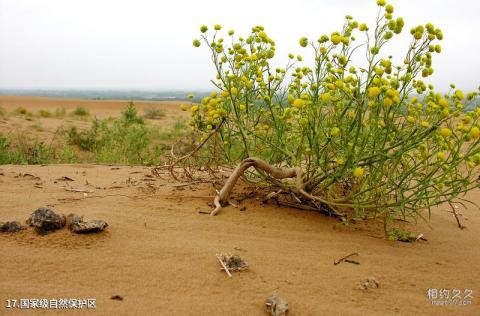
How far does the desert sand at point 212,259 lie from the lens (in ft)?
5.84

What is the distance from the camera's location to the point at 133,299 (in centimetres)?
173

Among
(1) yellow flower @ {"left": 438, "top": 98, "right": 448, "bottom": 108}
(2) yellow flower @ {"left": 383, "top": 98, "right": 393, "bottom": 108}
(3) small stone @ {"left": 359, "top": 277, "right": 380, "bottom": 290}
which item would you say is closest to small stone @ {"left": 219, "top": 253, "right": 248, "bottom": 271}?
(3) small stone @ {"left": 359, "top": 277, "right": 380, "bottom": 290}

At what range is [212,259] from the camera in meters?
2.10

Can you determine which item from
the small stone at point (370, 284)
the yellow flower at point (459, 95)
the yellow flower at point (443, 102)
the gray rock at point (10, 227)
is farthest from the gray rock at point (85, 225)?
the yellow flower at point (459, 95)

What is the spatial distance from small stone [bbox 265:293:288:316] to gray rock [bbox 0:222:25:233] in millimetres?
1374

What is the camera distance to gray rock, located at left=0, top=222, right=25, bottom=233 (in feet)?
7.36

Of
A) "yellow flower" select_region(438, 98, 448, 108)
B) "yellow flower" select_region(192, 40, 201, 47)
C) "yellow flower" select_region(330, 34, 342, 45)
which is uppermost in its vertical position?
"yellow flower" select_region(330, 34, 342, 45)

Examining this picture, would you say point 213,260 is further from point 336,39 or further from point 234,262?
point 336,39

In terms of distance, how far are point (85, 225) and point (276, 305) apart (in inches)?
43.8

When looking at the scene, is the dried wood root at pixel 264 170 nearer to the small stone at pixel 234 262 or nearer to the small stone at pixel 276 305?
the small stone at pixel 234 262

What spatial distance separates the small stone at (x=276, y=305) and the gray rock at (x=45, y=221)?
1219 mm

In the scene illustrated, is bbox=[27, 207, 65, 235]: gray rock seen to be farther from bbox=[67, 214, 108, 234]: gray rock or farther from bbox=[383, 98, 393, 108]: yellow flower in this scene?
bbox=[383, 98, 393, 108]: yellow flower

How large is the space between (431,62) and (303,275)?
1.41m

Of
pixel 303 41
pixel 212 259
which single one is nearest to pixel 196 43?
pixel 303 41
